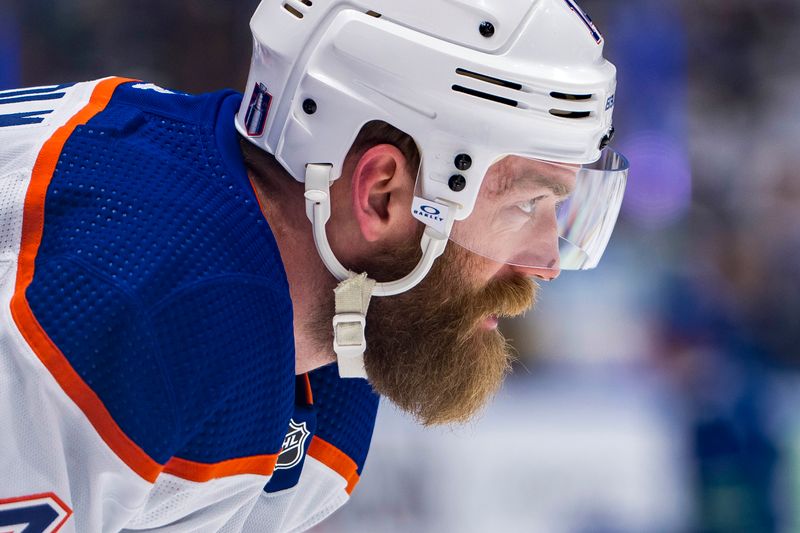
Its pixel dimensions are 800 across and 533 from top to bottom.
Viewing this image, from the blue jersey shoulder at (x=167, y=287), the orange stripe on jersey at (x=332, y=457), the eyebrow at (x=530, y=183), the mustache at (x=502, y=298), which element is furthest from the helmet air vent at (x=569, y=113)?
the orange stripe on jersey at (x=332, y=457)

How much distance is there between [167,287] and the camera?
1260 mm

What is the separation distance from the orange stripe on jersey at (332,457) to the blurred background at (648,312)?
112 cm

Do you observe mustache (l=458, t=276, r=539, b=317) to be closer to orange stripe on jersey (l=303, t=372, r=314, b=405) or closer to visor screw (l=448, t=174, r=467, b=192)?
visor screw (l=448, t=174, r=467, b=192)

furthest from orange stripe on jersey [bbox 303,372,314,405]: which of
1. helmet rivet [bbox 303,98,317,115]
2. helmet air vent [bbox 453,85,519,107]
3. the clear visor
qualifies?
helmet air vent [bbox 453,85,519,107]

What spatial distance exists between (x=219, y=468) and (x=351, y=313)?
0.34 meters

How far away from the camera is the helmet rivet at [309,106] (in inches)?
60.9

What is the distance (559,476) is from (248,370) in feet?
6.21

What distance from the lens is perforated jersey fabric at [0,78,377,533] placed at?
1.18 metres

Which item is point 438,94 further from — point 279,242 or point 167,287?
point 167,287

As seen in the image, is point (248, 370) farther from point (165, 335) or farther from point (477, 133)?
point (477, 133)

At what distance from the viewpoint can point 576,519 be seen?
3.05 m

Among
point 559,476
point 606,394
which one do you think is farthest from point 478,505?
point 606,394

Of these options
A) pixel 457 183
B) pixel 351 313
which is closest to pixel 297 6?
pixel 457 183

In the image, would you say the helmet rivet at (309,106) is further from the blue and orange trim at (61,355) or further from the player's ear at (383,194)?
the blue and orange trim at (61,355)
